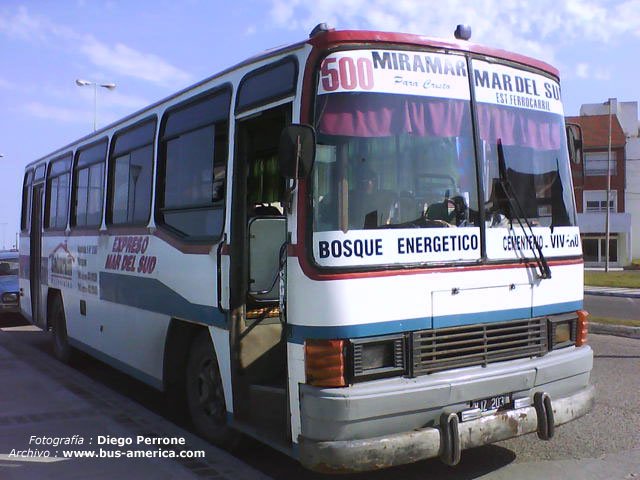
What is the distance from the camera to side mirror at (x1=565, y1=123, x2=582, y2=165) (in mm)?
5789

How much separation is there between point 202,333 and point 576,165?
3626 mm

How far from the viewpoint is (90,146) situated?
9.28m

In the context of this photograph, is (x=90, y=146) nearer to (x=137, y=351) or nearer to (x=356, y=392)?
(x=137, y=351)

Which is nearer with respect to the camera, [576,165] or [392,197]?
[392,197]

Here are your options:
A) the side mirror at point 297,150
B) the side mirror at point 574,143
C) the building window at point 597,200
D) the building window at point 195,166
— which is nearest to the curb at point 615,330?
the side mirror at point 574,143

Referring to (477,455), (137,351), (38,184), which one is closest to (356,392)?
(477,455)

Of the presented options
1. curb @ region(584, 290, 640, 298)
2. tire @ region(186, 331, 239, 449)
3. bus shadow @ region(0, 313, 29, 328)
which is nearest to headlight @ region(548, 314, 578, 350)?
tire @ region(186, 331, 239, 449)

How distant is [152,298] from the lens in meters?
6.74

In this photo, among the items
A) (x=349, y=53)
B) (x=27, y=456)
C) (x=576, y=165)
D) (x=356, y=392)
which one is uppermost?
(x=349, y=53)

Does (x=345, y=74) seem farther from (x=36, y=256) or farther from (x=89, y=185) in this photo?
(x=36, y=256)

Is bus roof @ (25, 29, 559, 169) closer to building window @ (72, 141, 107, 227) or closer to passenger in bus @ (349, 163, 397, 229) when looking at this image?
passenger in bus @ (349, 163, 397, 229)

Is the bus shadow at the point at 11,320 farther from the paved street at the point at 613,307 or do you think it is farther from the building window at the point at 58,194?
the paved street at the point at 613,307

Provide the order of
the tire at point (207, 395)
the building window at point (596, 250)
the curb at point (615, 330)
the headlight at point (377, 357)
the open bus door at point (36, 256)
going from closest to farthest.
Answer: the headlight at point (377, 357)
the tire at point (207, 395)
the open bus door at point (36, 256)
the curb at point (615, 330)
the building window at point (596, 250)

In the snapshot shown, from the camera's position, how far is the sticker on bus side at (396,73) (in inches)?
175
